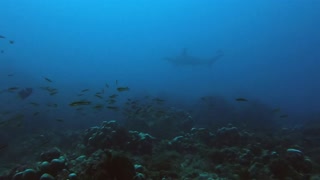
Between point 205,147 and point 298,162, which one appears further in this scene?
point 205,147

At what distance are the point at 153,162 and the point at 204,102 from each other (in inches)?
830

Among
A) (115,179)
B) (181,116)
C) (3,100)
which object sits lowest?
(3,100)

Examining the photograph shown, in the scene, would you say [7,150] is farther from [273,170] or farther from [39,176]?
[273,170]

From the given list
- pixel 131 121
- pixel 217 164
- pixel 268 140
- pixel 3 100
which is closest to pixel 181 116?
pixel 131 121

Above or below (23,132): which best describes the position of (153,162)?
above

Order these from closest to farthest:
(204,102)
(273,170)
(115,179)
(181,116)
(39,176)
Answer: (115,179) < (39,176) < (273,170) < (181,116) < (204,102)

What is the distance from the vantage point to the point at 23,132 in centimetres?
1880

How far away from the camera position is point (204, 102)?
2958 cm

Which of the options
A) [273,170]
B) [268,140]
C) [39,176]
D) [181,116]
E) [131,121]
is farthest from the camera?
[181,116]

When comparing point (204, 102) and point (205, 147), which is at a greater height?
point (205, 147)

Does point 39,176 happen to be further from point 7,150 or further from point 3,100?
point 3,100

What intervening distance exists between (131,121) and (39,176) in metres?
10.1

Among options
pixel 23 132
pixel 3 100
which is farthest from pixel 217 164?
pixel 3 100

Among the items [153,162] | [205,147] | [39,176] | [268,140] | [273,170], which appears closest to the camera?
[39,176]
